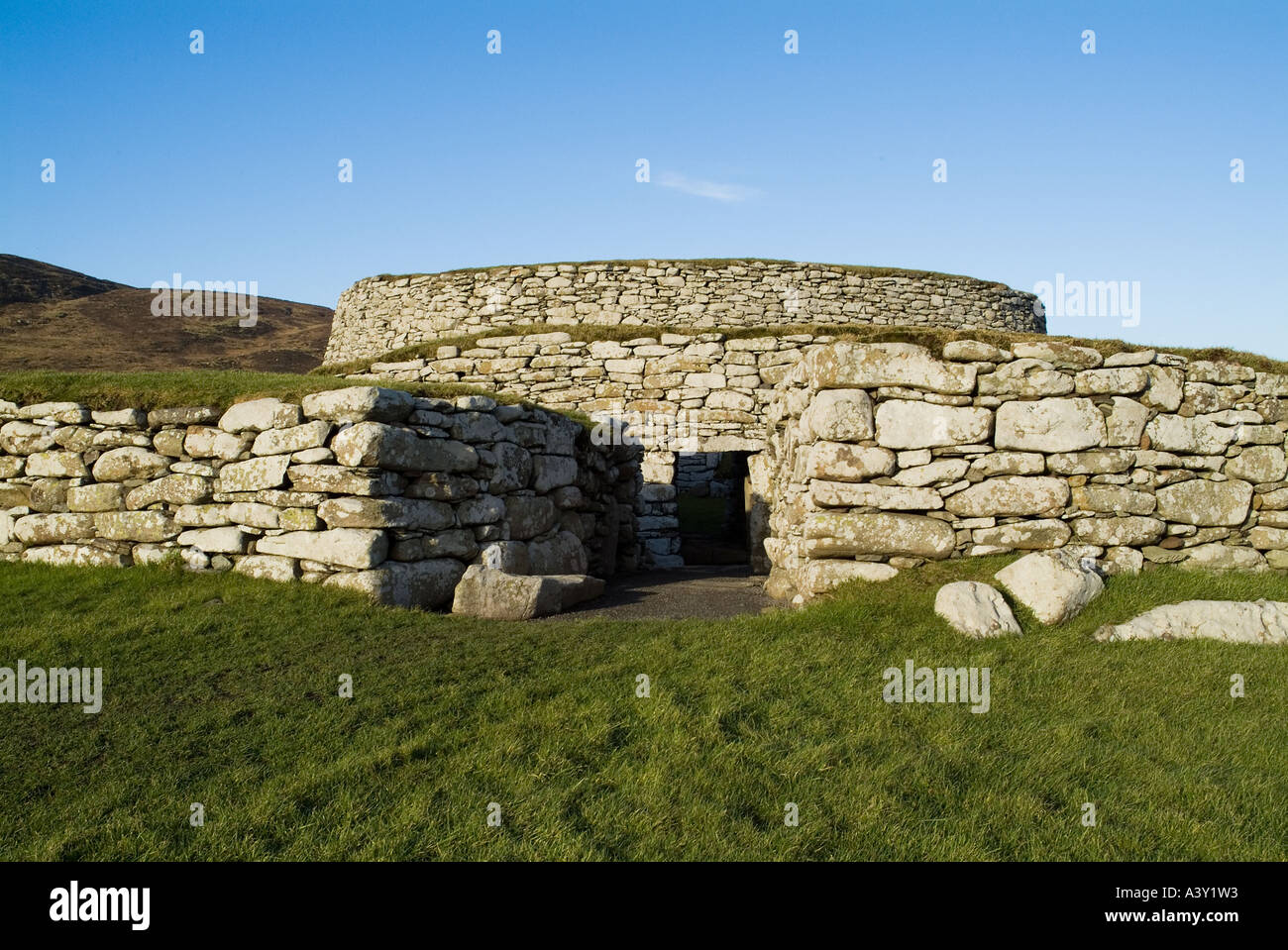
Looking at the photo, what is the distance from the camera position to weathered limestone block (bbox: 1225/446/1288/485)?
777 cm

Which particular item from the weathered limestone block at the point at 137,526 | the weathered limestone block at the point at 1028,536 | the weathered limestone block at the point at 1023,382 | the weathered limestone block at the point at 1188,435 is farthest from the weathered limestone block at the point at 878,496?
the weathered limestone block at the point at 137,526

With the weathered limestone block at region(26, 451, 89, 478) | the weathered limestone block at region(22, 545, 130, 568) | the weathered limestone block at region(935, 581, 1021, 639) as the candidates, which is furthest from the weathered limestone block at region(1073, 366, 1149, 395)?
the weathered limestone block at region(26, 451, 89, 478)

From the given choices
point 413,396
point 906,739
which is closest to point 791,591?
point 906,739

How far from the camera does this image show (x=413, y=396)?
862 centimetres

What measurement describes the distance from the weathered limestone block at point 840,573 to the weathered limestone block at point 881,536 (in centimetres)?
12

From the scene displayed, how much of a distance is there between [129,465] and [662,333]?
1069cm

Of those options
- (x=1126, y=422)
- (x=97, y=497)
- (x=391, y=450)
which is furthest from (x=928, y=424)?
(x=97, y=497)

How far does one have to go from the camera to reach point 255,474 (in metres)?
7.98

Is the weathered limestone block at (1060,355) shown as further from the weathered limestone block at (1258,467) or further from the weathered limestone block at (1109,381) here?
the weathered limestone block at (1258,467)

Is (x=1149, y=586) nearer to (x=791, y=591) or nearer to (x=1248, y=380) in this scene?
(x=1248, y=380)

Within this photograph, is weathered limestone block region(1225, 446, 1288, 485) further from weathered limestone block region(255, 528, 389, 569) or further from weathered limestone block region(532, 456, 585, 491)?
weathered limestone block region(255, 528, 389, 569)

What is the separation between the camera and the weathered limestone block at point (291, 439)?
7863mm
